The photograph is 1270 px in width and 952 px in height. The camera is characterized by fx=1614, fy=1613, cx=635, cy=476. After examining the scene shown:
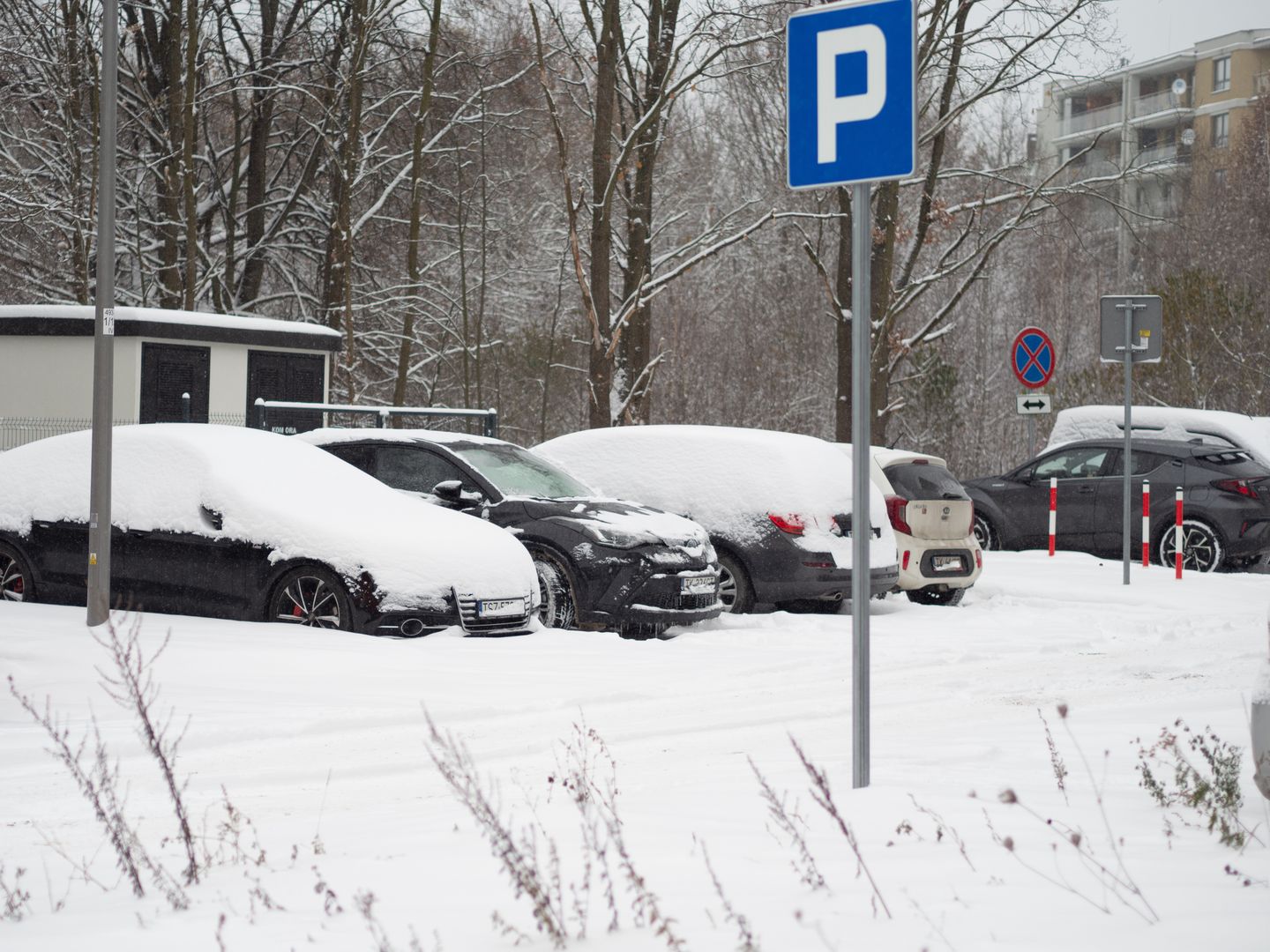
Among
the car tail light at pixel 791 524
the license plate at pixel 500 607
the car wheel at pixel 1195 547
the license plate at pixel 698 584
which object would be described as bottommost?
the license plate at pixel 500 607

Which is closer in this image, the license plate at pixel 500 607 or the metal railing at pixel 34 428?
the license plate at pixel 500 607

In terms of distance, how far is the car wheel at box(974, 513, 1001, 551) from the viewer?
21.0 m

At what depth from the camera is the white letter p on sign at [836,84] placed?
566cm

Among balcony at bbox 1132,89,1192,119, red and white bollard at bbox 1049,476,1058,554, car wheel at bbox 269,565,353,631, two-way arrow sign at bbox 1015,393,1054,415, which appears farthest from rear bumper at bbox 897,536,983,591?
balcony at bbox 1132,89,1192,119

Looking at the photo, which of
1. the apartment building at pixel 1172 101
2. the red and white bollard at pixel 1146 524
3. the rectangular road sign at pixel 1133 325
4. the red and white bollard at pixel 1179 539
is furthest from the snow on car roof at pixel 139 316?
the apartment building at pixel 1172 101

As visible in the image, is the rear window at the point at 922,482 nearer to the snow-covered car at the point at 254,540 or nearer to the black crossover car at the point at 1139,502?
the snow-covered car at the point at 254,540

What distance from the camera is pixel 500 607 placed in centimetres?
1123

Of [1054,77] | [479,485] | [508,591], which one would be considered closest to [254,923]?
[508,591]

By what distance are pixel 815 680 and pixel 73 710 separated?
4.39 m

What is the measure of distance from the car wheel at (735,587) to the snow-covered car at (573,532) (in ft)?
3.25

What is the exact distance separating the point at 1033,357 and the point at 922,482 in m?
7.38

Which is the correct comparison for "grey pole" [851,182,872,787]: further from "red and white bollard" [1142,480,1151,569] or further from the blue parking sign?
"red and white bollard" [1142,480,1151,569]

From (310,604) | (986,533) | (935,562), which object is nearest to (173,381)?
(986,533)

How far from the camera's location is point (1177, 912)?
4070 millimetres
